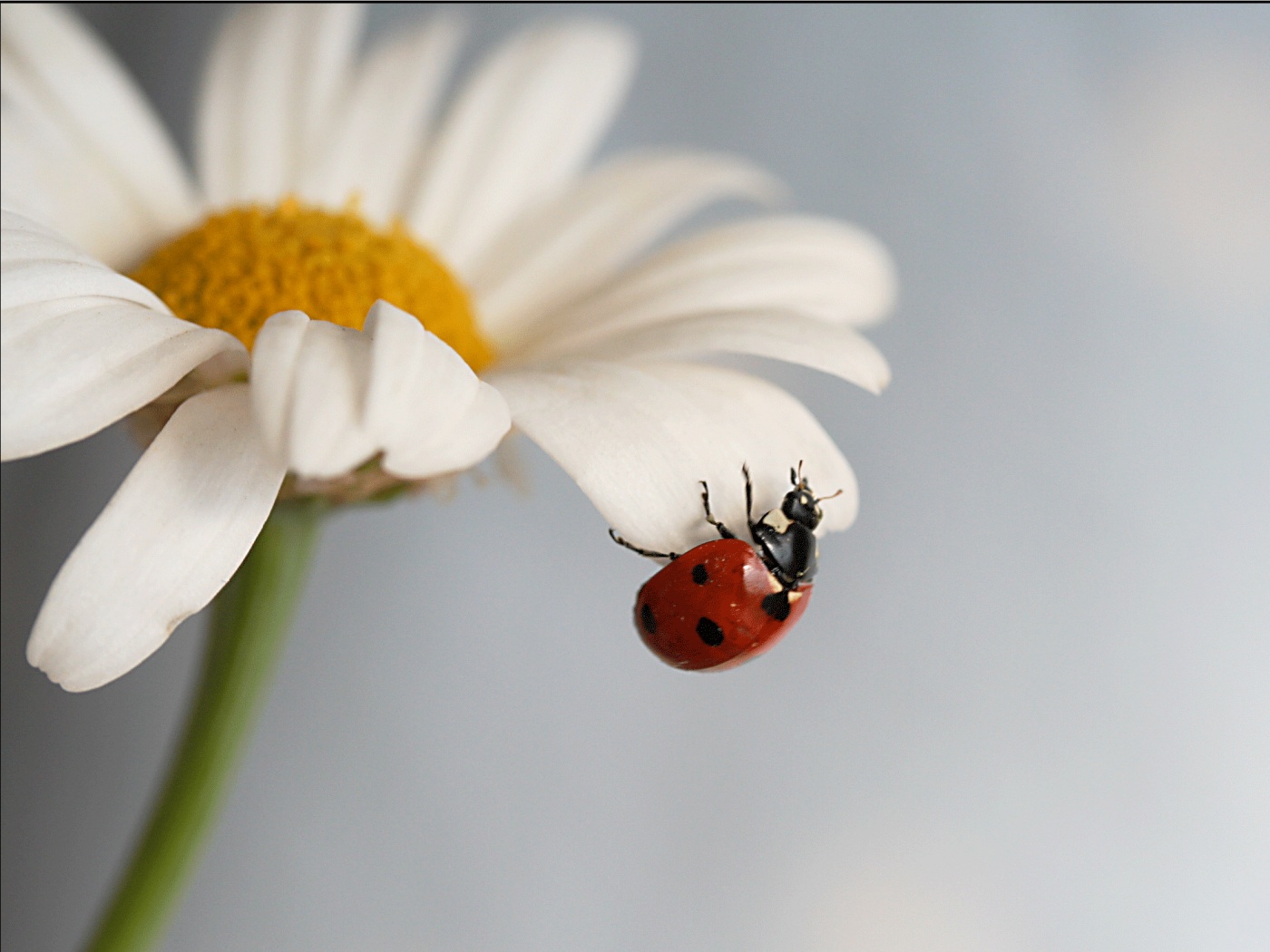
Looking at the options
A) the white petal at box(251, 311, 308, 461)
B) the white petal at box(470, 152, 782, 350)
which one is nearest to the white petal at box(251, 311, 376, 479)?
the white petal at box(251, 311, 308, 461)

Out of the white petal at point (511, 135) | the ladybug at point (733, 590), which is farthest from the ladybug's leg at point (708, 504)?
the white petal at point (511, 135)

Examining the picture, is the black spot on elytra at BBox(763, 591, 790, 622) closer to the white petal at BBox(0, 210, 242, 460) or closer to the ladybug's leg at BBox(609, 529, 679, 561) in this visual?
the ladybug's leg at BBox(609, 529, 679, 561)

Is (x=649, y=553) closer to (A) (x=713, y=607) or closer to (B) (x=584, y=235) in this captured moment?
(A) (x=713, y=607)

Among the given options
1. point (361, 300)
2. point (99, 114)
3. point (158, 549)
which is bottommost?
point (158, 549)

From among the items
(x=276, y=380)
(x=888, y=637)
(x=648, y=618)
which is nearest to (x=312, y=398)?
(x=276, y=380)

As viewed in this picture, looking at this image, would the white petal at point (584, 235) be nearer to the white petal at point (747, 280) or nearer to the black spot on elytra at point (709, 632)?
the white petal at point (747, 280)

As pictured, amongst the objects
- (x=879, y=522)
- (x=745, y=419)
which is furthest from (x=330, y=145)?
(x=879, y=522)

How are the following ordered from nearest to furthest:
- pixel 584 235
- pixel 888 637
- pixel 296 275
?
pixel 296 275
pixel 584 235
pixel 888 637
